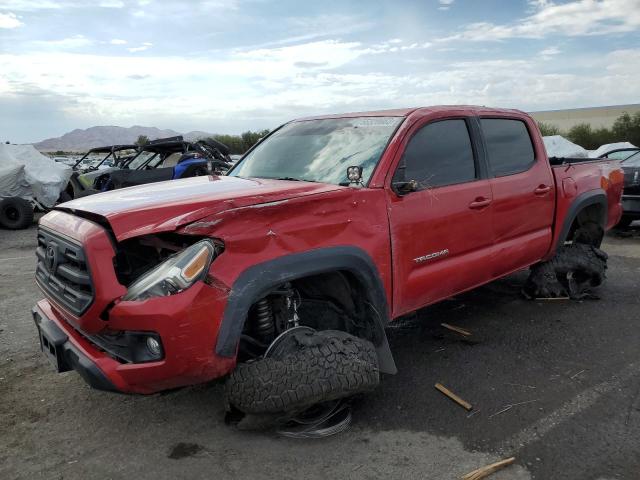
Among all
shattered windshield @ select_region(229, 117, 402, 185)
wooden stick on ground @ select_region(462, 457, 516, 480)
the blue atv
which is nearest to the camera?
wooden stick on ground @ select_region(462, 457, 516, 480)

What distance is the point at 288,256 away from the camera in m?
2.75

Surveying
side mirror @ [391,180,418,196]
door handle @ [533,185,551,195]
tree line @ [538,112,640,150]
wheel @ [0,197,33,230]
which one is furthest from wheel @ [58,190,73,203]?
tree line @ [538,112,640,150]

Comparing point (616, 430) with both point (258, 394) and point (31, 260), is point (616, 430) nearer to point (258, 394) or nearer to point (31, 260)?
point (258, 394)

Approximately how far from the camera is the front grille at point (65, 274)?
2.59 m

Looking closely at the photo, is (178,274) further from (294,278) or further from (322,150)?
(322,150)

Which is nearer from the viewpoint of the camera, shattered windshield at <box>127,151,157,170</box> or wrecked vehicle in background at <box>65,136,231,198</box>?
wrecked vehicle in background at <box>65,136,231,198</box>

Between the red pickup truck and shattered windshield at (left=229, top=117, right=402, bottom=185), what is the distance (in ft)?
0.05

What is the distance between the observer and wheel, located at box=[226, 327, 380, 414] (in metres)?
2.69

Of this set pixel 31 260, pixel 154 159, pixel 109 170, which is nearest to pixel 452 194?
pixel 31 260

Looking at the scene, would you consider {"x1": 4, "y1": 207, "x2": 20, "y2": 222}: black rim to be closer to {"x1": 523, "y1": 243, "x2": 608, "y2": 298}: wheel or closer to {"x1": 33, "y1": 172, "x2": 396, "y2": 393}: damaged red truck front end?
{"x1": 33, "y1": 172, "x2": 396, "y2": 393}: damaged red truck front end

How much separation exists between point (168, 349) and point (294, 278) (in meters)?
0.70

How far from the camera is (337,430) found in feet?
9.86

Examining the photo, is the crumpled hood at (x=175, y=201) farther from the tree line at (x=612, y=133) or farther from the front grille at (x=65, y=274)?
the tree line at (x=612, y=133)

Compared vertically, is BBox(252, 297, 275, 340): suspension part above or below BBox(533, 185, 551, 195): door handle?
below
